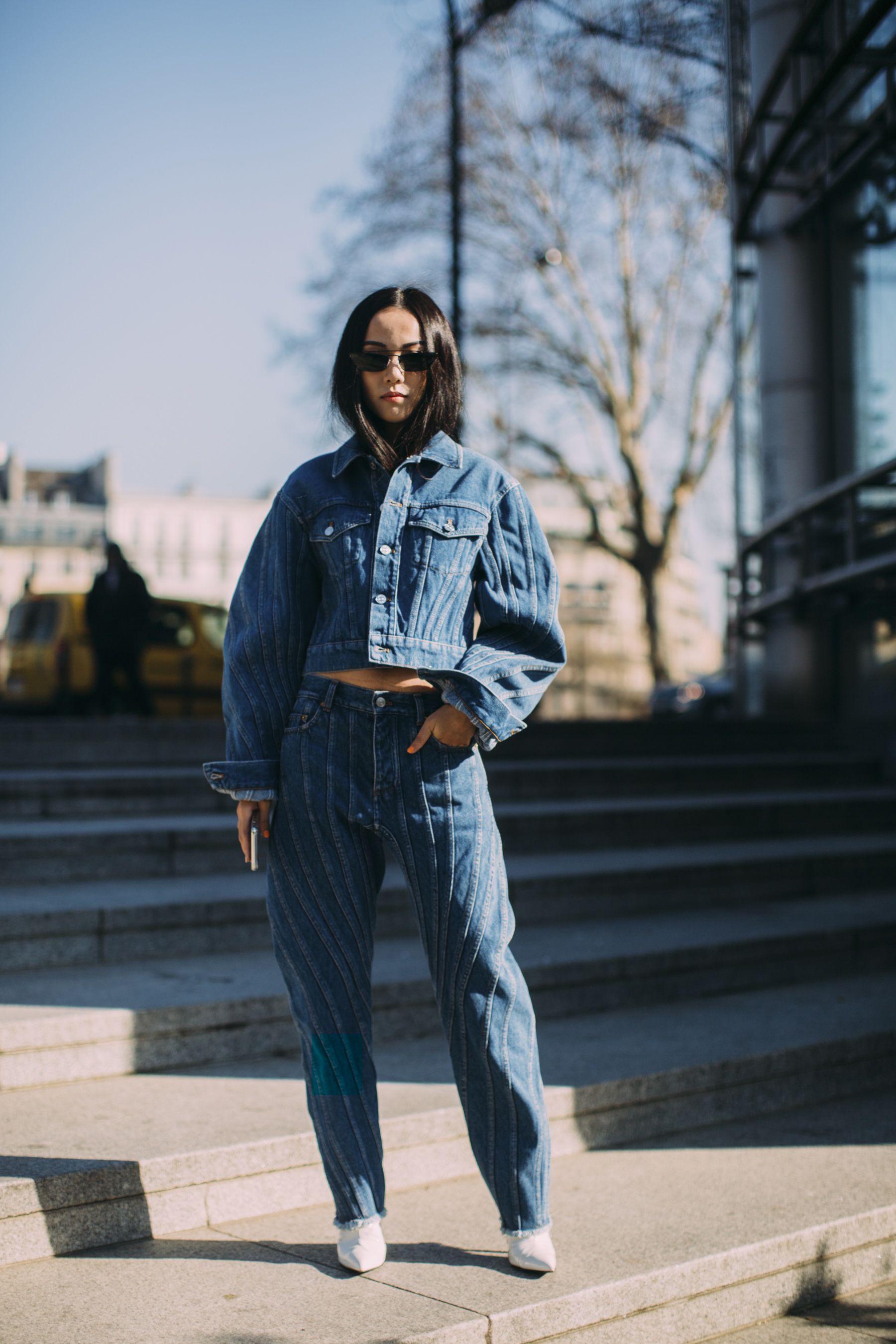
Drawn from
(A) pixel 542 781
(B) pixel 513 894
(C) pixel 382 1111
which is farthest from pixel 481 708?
(A) pixel 542 781

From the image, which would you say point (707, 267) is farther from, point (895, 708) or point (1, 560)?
point (1, 560)

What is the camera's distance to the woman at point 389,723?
7.79 ft

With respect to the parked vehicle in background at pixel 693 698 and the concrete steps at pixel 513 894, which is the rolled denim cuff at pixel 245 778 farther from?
the parked vehicle in background at pixel 693 698

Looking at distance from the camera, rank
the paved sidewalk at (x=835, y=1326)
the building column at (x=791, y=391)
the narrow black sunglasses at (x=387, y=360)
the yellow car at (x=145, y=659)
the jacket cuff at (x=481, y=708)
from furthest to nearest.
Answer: the yellow car at (x=145, y=659) → the building column at (x=791, y=391) → the paved sidewalk at (x=835, y=1326) → the narrow black sunglasses at (x=387, y=360) → the jacket cuff at (x=481, y=708)

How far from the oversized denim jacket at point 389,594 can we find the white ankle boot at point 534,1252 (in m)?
1.00

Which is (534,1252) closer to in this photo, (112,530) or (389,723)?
(389,723)

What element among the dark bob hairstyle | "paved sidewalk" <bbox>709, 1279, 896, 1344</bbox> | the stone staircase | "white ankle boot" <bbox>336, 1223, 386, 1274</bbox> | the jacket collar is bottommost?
"paved sidewalk" <bbox>709, 1279, 896, 1344</bbox>

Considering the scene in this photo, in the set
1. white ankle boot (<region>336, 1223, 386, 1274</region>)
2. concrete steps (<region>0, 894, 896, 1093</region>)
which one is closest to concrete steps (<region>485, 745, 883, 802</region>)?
concrete steps (<region>0, 894, 896, 1093</region>)

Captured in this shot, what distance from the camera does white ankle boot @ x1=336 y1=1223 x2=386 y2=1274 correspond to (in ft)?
8.29

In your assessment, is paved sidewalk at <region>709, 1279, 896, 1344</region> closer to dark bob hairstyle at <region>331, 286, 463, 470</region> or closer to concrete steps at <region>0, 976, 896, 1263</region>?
concrete steps at <region>0, 976, 896, 1263</region>

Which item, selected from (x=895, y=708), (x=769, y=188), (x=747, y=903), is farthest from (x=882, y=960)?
(x=769, y=188)

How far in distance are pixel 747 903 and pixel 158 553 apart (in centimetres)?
8338

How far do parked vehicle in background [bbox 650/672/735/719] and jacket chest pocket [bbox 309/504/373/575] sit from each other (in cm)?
2268

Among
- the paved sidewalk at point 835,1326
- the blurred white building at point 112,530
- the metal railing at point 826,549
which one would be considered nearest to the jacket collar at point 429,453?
the paved sidewalk at point 835,1326
